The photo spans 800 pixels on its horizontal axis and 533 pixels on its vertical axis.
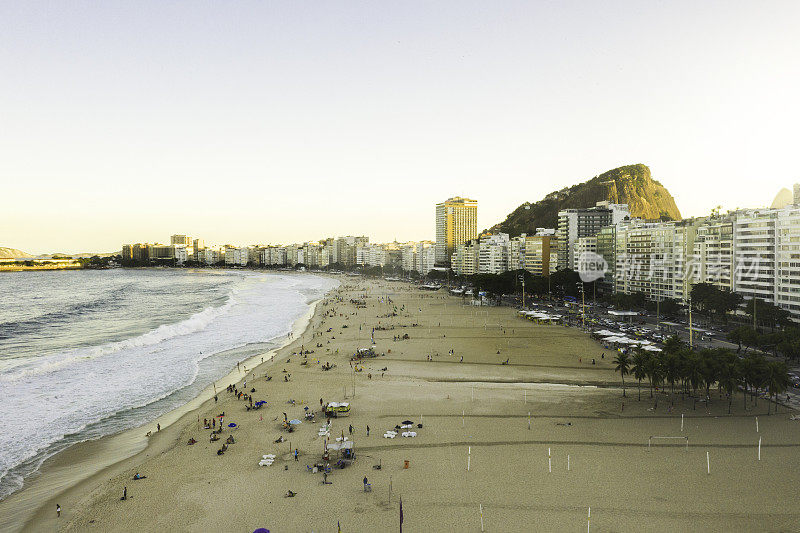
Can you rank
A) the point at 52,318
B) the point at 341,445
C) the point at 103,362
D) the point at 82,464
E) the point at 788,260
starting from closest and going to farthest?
the point at 82,464
the point at 341,445
the point at 103,362
the point at 788,260
the point at 52,318

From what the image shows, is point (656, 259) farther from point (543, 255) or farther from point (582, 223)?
point (582, 223)

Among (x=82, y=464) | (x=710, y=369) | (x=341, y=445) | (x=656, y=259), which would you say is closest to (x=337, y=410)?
(x=341, y=445)

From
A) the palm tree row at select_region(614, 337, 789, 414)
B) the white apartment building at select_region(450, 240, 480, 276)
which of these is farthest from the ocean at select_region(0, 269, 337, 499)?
the white apartment building at select_region(450, 240, 480, 276)

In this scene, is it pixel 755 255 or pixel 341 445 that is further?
pixel 755 255

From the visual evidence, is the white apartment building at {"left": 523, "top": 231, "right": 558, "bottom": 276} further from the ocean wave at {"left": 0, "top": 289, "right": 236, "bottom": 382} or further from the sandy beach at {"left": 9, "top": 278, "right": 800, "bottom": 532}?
the sandy beach at {"left": 9, "top": 278, "right": 800, "bottom": 532}

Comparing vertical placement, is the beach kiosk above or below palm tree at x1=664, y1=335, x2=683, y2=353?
below

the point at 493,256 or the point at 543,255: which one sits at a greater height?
the point at 543,255

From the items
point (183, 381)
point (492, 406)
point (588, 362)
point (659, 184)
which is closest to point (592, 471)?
point (492, 406)

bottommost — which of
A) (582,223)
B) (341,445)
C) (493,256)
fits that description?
(341,445)

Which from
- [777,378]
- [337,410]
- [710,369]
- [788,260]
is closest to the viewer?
[777,378]
